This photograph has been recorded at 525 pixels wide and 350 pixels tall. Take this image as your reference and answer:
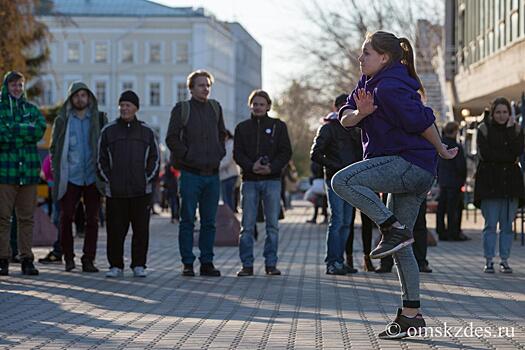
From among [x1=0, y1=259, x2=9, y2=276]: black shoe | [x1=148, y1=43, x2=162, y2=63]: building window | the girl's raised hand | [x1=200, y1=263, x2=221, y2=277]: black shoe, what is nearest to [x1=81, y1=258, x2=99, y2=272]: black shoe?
[x1=0, y1=259, x2=9, y2=276]: black shoe

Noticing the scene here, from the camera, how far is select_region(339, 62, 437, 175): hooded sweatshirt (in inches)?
334

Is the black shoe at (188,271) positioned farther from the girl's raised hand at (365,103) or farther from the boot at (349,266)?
the girl's raised hand at (365,103)

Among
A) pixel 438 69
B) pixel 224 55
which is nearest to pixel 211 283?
pixel 438 69

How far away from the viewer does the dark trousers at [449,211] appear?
22.2 m

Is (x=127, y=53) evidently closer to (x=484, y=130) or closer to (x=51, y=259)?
(x=51, y=259)

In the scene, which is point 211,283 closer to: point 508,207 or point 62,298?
point 62,298

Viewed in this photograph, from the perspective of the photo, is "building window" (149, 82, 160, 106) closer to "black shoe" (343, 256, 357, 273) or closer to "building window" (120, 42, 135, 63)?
"building window" (120, 42, 135, 63)

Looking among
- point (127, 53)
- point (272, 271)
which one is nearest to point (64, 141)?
point (272, 271)

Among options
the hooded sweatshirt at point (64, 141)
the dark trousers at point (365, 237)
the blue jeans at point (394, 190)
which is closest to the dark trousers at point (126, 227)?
the hooded sweatshirt at point (64, 141)

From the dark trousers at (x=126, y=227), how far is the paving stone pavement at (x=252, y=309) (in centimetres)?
25

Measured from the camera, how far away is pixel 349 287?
1260 cm

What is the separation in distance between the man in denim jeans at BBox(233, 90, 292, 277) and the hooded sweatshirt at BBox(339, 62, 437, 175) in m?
5.40

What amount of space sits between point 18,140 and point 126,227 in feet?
4.56

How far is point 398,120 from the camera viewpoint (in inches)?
335
